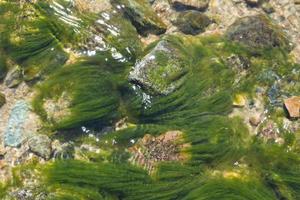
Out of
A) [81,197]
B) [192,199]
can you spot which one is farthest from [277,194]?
[81,197]

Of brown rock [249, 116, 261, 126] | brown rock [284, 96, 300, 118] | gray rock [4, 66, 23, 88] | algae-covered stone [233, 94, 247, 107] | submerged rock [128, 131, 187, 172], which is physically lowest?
brown rock [284, 96, 300, 118]

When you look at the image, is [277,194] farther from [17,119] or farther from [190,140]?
[17,119]

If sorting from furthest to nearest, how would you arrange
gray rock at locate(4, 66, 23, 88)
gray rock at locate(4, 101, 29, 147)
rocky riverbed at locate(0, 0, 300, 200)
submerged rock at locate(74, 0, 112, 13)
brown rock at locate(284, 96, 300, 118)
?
submerged rock at locate(74, 0, 112, 13) → brown rock at locate(284, 96, 300, 118) → gray rock at locate(4, 66, 23, 88) → gray rock at locate(4, 101, 29, 147) → rocky riverbed at locate(0, 0, 300, 200)

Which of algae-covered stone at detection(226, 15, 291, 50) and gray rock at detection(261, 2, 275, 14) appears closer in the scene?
algae-covered stone at detection(226, 15, 291, 50)

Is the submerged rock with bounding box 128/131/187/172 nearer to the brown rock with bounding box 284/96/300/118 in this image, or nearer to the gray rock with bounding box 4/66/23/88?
the brown rock with bounding box 284/96/300/118

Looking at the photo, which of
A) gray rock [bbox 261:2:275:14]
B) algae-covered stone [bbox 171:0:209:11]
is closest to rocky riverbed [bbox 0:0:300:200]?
algae-covered stone [bbox 171:0:209:11]

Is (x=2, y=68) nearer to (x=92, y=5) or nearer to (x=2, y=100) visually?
(x=2, y=100)

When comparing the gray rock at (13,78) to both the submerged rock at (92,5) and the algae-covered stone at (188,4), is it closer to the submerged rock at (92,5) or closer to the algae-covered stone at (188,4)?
the submerged rock at (92,5)
